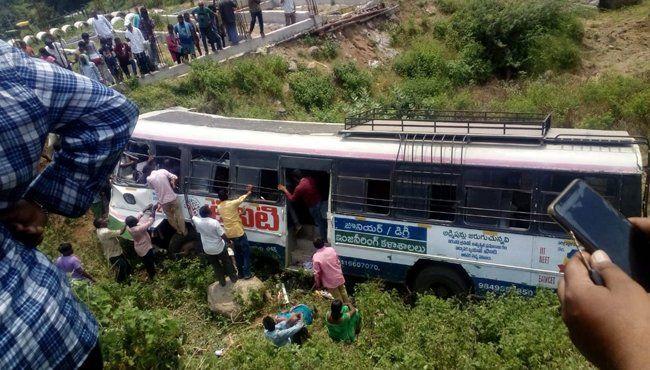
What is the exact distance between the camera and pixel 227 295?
8.01 meters

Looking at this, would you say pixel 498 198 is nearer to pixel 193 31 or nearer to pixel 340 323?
pixel 340 323

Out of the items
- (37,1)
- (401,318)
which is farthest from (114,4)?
(401,318)

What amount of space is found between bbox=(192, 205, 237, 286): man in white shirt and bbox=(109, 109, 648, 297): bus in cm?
70

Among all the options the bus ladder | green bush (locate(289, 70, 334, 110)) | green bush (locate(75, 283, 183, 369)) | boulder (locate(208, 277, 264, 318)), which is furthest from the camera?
green bush (locate(289, 70, 334, 110))

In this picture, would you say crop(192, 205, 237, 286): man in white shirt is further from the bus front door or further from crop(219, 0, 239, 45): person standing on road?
crop(219, 0, 239, 45): person standing on road

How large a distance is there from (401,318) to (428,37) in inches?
663

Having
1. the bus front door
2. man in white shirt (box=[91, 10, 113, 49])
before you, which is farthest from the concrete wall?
the bus front door

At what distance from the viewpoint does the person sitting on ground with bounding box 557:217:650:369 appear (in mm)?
1257

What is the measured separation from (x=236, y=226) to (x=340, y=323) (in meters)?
2.48

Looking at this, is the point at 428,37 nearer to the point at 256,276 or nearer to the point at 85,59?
the point at 85,59

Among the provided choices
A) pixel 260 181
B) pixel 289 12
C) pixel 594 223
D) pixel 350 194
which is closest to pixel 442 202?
pixel 350 194

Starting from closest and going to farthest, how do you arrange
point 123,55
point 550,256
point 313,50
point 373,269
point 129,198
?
1. point 550,256
2. point 373,269
3. point 129,198
4. point 123,55
5. point 313,50

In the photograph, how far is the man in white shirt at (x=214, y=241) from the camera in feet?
25.5

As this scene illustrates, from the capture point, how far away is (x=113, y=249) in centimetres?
853
